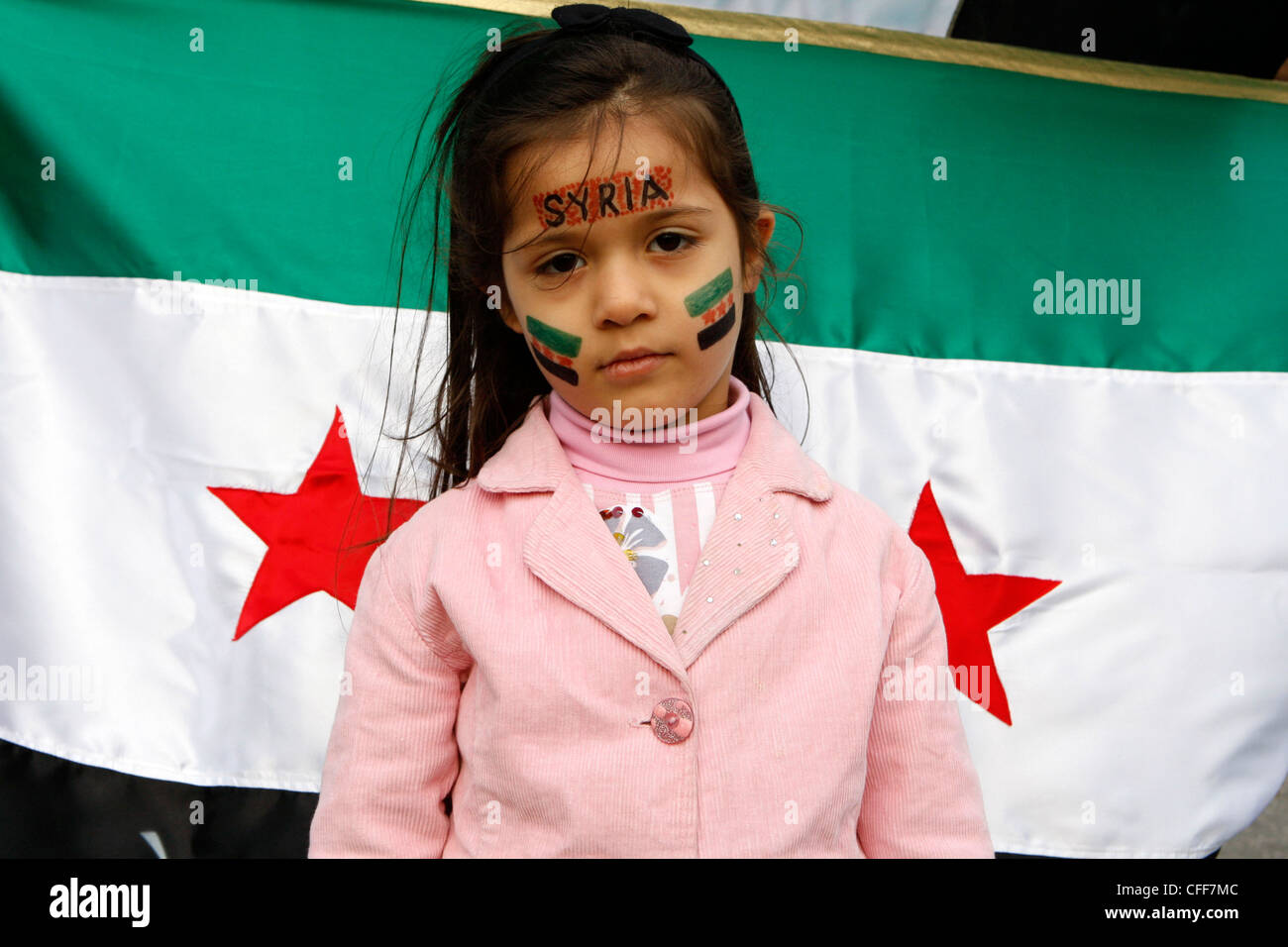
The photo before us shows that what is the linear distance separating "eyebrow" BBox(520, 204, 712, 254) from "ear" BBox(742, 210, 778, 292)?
0.19 meters

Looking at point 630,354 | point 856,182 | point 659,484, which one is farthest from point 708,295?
point 856,182

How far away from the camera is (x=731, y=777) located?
4.36 feet

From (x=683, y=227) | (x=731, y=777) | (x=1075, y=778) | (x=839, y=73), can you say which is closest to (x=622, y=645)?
(x=731, y=777)

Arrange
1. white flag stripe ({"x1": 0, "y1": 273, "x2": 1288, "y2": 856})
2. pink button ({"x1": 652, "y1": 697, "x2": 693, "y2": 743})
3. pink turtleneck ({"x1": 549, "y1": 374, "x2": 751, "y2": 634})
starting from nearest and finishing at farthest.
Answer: pink button ({"x1": 652, "y1": 697, "x2": 693, "y2": 743}) → pink turtleneck ({"x1": 549, "y1": 374, "x2": 751, "y2": 634}) → white flag stripe ({"x1": 0, "y1": 273, "x2": 1288, "y2": 856})

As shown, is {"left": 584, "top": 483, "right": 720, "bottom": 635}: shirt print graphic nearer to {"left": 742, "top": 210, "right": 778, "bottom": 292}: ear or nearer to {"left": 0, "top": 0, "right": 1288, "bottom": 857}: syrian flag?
{"left": 742, "top": 210, "right": 778, "bottom": 292}: ear

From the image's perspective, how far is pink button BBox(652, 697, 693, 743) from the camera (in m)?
1.32

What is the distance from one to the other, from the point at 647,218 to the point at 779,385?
2.95ft

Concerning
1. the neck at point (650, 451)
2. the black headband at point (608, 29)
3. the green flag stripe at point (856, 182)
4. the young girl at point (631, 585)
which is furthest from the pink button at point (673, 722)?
the green flag stripe at point (856, 182)

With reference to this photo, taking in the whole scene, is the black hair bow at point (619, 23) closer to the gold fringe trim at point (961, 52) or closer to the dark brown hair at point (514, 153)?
the dark brown hair at point (514, 153)

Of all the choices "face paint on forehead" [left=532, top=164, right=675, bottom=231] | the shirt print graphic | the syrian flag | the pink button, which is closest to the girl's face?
"face paint on forehead" [left=532, top=164, right=675, bottom=231]

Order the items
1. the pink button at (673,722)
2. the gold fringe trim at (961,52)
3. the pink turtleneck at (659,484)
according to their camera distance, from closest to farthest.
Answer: the pink button at (673,722) < the pink turtleneck at (659,484) < the gold fringe trim at (961,52)

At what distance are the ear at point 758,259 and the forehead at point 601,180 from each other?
6.4 inches

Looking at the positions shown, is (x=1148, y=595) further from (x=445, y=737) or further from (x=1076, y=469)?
(x=445, y=737)

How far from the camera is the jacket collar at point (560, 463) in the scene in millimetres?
1460
